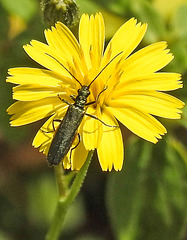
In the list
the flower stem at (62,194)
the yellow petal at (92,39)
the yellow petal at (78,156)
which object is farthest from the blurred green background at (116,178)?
the yellow petal at (78,156)

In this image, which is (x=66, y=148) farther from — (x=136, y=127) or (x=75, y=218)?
(x=75, y=218)

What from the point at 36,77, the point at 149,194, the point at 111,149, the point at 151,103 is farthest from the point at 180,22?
the point at 111,149

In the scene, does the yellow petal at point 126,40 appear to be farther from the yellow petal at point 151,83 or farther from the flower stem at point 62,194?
the flower stem at point 62,194

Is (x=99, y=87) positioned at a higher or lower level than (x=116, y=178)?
higher

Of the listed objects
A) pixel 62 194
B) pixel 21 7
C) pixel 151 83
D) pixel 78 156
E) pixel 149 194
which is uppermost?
pixel 21 7

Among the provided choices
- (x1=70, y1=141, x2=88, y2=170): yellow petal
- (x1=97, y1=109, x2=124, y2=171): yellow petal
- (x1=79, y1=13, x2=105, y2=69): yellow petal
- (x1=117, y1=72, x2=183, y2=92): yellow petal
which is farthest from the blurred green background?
(x1=70, y1=141, x2=88, y2=170): yellow petal

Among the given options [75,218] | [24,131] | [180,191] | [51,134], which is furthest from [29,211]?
[51,134]

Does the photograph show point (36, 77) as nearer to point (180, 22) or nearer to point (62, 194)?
point (62, 194)

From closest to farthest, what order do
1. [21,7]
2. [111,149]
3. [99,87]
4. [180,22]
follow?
[111,149]
[99,87]
[180,22]
[21,7]
